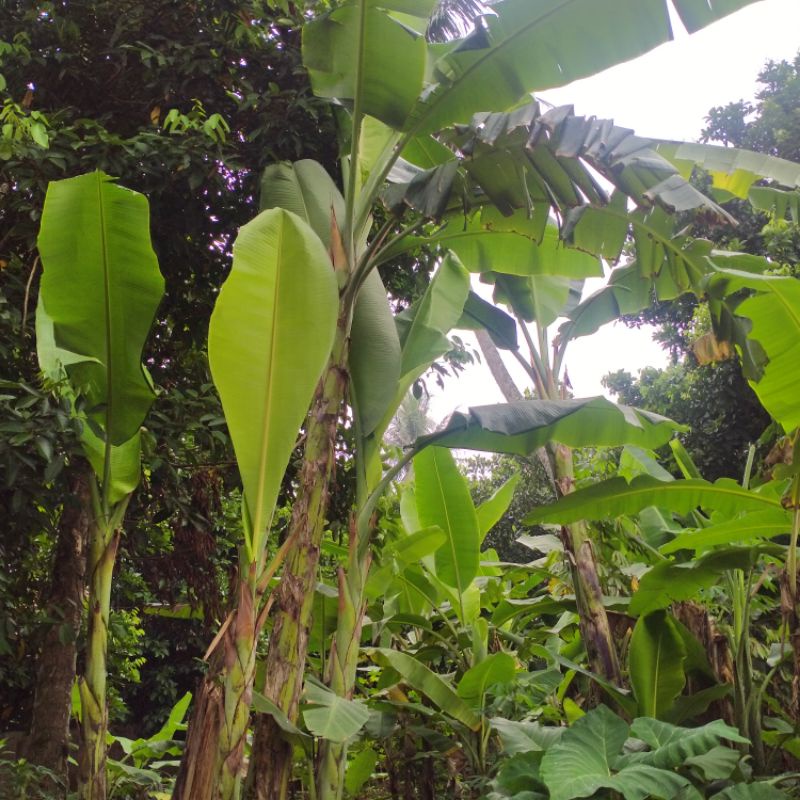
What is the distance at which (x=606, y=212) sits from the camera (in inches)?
113

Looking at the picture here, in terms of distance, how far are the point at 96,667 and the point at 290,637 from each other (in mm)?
690

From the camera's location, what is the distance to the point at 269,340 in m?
2.25

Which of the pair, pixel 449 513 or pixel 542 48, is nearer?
pixel 542 48

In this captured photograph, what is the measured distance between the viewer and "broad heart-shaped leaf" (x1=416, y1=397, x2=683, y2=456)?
2.83 metres

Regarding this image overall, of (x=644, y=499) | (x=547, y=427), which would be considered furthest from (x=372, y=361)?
(x=644, y=499)

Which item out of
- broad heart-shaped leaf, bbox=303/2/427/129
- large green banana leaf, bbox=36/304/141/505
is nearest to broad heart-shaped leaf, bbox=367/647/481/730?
large green banana leaf, bbox=36/304/141/505

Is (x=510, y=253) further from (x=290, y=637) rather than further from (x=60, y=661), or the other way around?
(x=60, y=661)

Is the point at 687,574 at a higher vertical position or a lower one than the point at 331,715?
higher

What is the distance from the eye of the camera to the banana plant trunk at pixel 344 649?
2.50 metres

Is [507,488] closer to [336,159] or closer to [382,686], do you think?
[382,686]

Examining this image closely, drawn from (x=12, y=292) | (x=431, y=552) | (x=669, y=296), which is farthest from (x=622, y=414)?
(x=12, y=292)

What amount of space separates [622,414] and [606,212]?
0.83 m

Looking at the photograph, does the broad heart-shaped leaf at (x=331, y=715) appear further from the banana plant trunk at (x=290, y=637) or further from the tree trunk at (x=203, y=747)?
the tree trunk at (x=203, y=747)

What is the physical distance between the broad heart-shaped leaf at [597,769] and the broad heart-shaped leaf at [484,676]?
42 centimetres
